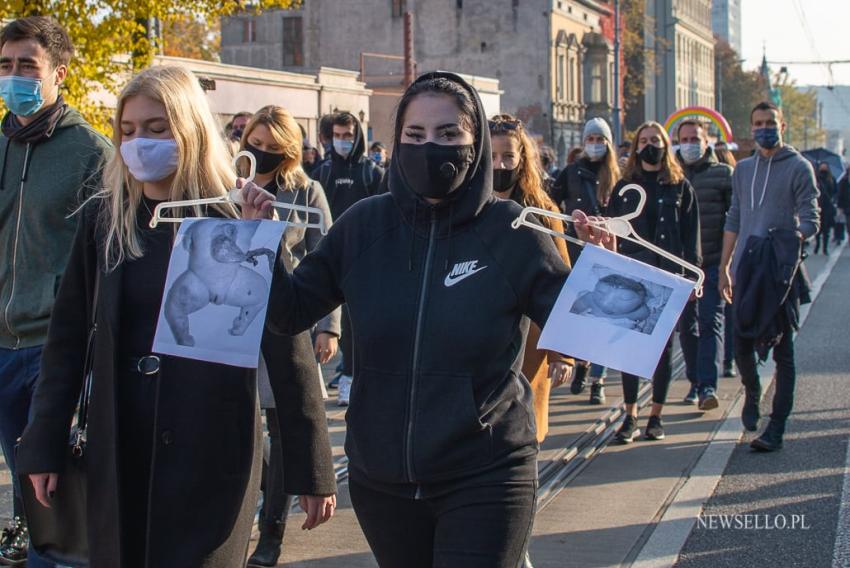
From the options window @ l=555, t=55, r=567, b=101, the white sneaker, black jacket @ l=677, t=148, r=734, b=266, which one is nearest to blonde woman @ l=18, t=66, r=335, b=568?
the white sneaker

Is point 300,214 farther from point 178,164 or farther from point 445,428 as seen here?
point 445,428

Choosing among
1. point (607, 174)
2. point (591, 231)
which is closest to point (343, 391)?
point (607, 174)

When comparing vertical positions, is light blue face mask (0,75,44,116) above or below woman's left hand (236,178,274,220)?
above

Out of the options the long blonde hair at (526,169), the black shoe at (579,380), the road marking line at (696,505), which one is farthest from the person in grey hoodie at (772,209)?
the long blonde hair at (526,169)

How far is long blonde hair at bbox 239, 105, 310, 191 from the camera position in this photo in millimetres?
6250

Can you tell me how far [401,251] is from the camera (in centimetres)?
339

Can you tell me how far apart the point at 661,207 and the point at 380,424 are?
5806mm

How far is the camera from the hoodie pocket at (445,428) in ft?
10.5

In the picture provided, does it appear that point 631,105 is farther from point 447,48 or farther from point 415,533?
point 415,533

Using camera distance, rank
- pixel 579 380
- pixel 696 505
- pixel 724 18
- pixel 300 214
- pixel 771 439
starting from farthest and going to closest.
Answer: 1. pixel 724 18
2. pixel 579 380
3. pixel 771 439
4. pixel 696 505
5. pixel 300 214

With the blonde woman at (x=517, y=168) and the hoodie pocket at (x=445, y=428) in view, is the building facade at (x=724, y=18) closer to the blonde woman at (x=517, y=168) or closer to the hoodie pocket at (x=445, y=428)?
the blonde woman at (x=517, y=168)

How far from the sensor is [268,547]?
5566 millimetres

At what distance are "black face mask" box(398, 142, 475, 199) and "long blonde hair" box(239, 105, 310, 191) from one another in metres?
2.96

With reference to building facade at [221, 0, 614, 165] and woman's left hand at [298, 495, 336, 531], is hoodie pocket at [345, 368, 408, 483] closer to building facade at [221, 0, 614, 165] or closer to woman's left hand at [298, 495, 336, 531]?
woman's left hand at [298, 495, 336, 531]
